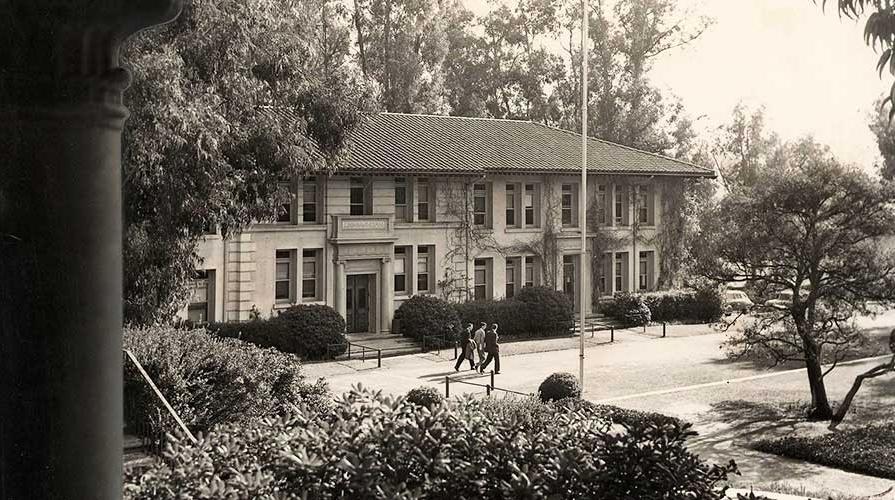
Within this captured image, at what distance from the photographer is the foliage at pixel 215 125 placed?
38.2ft

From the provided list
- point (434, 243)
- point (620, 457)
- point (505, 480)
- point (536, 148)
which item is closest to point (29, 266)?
point (505, 480)

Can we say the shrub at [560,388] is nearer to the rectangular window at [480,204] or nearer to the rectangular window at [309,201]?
the rectangular window at [309,201]

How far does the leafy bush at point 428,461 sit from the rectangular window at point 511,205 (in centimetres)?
2402

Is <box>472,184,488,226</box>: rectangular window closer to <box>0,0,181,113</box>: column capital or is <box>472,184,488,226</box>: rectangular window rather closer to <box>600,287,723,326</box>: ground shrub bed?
<box>600,287,723,326</box>: ground shrub bed

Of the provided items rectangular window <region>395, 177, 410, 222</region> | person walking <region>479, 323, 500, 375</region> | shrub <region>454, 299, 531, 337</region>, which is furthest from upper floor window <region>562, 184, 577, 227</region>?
person walking <region>479, 323, 500, 375</region>

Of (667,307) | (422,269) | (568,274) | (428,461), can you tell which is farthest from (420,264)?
(428,461)

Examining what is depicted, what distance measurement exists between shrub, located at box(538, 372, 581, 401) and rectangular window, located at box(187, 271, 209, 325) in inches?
391

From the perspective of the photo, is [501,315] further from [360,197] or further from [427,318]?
[360,197]

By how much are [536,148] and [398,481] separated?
26.2 meters

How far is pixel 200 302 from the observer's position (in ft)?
73.3

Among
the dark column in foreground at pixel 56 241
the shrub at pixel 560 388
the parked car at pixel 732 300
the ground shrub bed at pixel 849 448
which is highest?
the dark column in foreground at pixel 56 241

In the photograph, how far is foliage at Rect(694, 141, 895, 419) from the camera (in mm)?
15062

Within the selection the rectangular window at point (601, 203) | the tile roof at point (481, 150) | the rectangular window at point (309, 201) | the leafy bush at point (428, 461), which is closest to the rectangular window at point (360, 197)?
the tile roof at point (481, 150)

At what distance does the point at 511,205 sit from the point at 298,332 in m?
9.40
